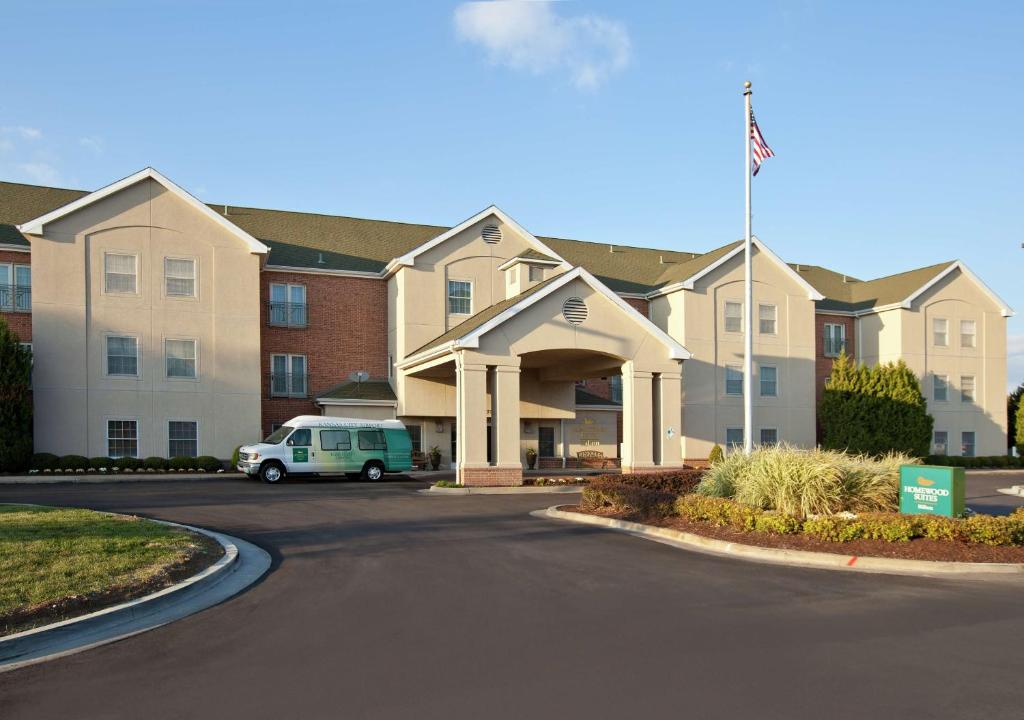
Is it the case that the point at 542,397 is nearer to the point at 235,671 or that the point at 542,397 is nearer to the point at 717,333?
the point at 717,333

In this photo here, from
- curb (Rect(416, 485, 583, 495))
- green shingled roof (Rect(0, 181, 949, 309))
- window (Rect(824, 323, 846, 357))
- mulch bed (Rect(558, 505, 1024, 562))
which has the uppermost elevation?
green shingled roof (Rect(0, 181, 949, 309))

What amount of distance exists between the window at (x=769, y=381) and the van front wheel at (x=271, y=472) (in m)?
22.5

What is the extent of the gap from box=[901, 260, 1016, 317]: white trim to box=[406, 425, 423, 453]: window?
2444 centimetres

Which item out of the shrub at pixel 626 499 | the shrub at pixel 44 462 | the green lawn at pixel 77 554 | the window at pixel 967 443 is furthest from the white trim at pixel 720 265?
the green lawn at pixel 77 554

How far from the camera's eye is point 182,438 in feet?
107

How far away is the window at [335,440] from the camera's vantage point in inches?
1169

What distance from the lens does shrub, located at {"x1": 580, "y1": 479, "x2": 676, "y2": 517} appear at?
60.0ft

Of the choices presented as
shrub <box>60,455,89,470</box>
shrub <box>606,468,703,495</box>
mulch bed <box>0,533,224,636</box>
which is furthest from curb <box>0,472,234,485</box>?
mulch bed <box>0,533,224,636</box>

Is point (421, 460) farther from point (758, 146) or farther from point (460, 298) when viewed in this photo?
point (758, 146)

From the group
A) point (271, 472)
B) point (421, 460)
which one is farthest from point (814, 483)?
point (421, 460)

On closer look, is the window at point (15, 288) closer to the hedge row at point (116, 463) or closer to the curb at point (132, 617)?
the hedge row at point (116, 463)

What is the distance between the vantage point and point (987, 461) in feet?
145

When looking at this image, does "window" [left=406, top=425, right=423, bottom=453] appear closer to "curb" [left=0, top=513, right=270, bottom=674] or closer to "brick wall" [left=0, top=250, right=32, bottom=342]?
"brick wall" [left=0, top=250, right=32, bottom=342]

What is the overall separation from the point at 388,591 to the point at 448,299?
84.2ft
